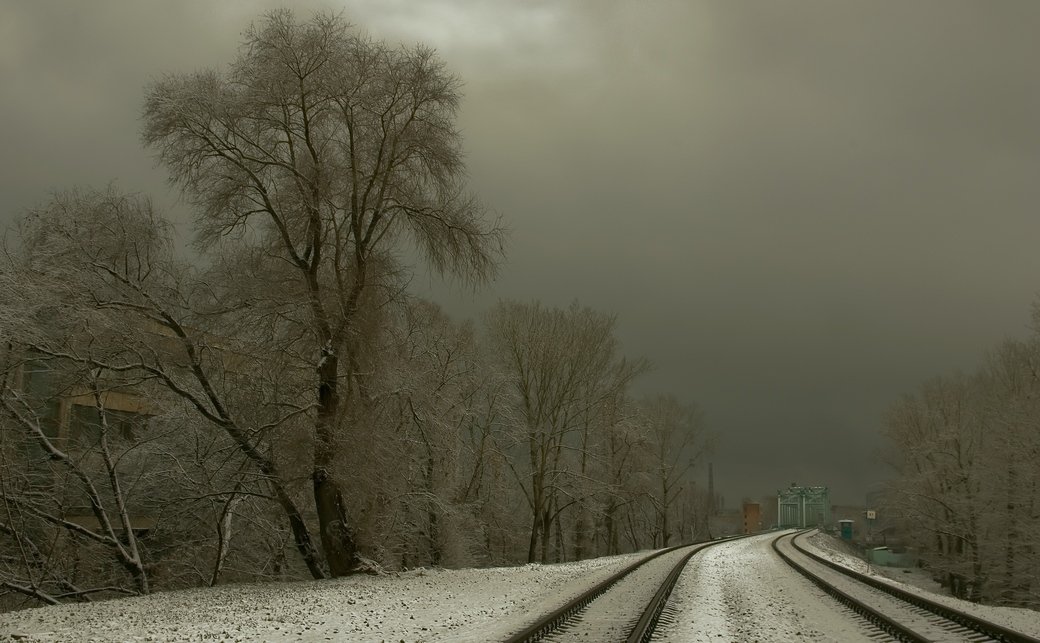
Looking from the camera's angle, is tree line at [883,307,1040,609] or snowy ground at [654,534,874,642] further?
tree line at [883,307,1040,609]

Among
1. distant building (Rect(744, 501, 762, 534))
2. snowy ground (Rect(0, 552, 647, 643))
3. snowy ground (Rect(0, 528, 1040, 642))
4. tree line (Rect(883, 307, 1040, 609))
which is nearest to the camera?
snowy ground (Rect(0, 552, 647, 643))

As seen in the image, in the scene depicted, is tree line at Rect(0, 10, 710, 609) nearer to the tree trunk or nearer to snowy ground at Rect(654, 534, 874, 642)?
the tree trunk

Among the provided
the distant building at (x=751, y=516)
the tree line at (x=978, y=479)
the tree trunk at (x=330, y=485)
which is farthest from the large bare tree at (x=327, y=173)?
the distant building at (x=751, y=516)

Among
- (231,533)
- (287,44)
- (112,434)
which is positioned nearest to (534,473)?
(231,533)

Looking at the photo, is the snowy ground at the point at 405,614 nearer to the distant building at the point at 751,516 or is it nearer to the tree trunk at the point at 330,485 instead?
the tree trunk at the point at 330,485

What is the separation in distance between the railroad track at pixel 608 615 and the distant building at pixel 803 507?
15455 centimetres

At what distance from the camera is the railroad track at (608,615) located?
37.6 ft

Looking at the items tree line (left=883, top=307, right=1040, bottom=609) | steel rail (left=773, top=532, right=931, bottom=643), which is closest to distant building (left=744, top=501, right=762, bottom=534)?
tree line (left=883, top=307, right=1040, bottom=609)

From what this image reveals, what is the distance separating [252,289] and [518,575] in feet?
34.5

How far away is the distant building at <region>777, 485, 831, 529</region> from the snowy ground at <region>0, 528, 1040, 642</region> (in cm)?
15486

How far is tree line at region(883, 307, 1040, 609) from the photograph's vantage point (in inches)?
1473

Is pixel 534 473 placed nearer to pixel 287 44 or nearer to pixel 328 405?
pixel 328 405

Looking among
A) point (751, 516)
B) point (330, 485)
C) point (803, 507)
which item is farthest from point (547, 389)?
point (803, 507)

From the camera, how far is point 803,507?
169375mm
